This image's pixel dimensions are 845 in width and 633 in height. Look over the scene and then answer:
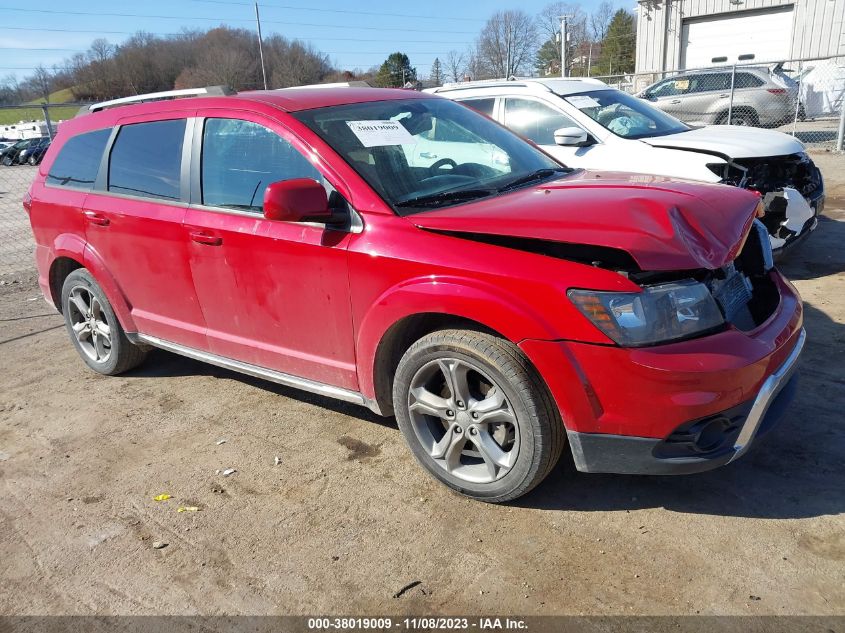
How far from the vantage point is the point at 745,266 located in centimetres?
334

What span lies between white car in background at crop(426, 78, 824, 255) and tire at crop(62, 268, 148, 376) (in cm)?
381

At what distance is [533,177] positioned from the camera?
146 inches

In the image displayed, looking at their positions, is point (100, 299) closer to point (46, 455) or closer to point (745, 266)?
point (46, 455)

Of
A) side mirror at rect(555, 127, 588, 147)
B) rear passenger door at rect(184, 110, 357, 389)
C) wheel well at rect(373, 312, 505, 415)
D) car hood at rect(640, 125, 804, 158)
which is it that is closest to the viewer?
wheel well at rect(373, 312, 505, 415)

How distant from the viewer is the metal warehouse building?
85.6 feet

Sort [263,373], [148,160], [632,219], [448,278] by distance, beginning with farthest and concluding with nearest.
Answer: [148,160]
[263,373]
[448,278]
[632,219]

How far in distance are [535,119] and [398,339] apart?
4644 mm

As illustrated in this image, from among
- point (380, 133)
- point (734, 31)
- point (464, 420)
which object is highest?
point (734, 31)

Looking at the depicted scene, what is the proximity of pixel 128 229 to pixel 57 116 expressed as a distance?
2772cm

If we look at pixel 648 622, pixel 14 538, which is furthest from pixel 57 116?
pixel 648 622

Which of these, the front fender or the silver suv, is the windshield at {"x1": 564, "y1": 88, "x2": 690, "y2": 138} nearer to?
the front fender

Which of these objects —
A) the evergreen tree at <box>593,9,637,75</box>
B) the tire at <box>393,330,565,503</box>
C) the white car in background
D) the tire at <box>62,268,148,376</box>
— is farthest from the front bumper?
the evergreen tree at <box>593,9,637,75</box>

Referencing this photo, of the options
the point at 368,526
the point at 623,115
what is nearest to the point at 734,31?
the point at 623,115

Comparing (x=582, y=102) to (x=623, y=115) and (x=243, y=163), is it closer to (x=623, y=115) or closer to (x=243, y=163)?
(x=623, y=115)
